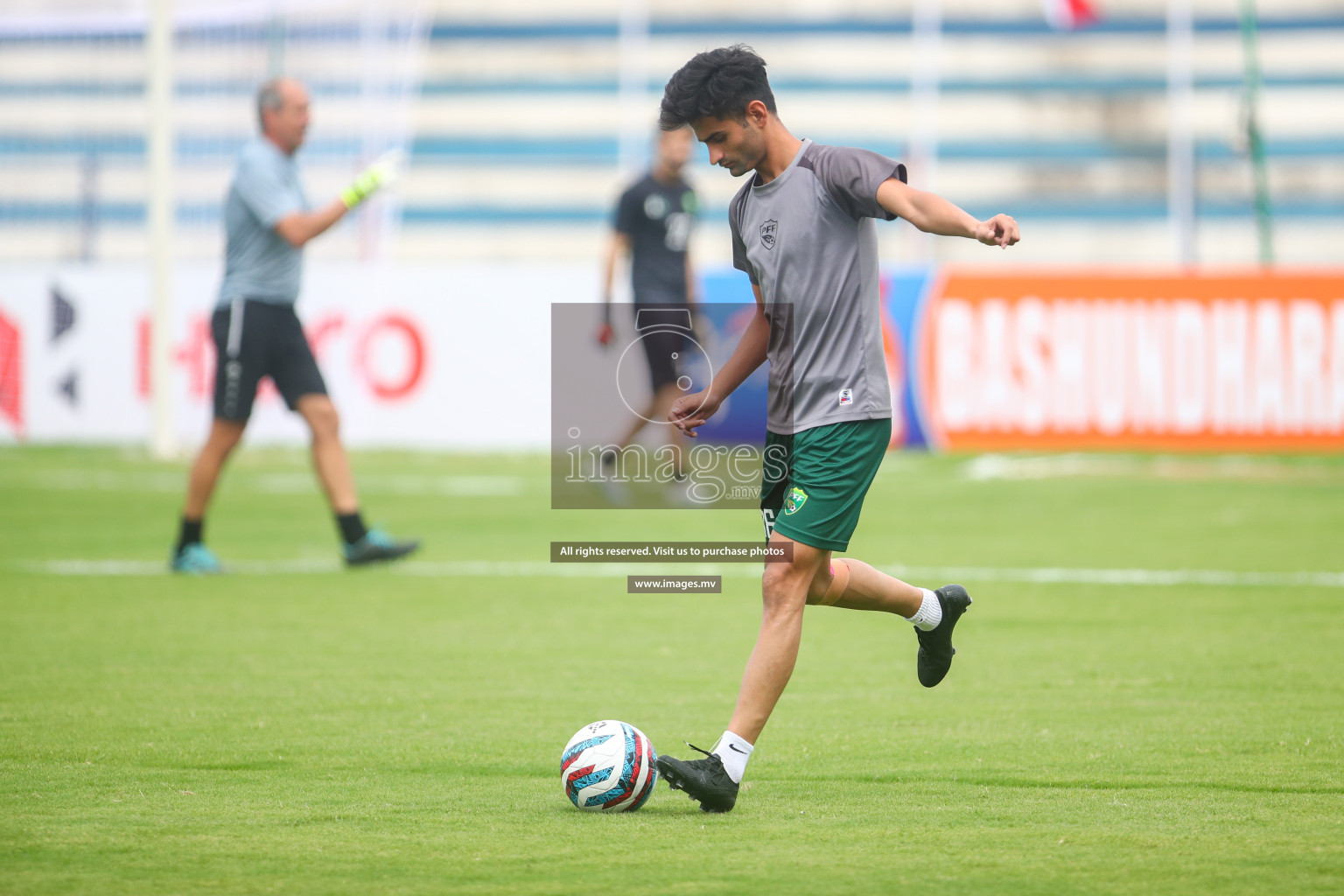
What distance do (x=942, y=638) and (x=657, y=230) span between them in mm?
7367

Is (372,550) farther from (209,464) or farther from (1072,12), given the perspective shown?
(1072,12)

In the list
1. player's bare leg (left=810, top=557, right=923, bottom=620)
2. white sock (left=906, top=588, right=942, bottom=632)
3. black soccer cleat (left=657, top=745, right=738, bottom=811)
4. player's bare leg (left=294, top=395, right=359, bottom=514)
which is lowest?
black soccer cleat (left=657, top=745, right=738, bottom=811)

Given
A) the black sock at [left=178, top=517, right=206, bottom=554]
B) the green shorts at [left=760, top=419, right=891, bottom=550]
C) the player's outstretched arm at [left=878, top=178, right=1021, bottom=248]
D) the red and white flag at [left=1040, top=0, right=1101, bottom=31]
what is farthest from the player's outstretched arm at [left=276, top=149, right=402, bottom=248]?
the red and white flag at [left=1040, top=0, right=1101, bottom=31]

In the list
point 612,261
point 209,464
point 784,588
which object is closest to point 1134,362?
point 612,261

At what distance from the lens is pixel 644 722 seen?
5.39m

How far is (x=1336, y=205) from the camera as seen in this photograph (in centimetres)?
2453

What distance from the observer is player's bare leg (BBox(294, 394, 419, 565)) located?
8.79 metres

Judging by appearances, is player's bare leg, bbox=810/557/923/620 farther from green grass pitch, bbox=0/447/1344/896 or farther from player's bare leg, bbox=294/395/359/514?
player's bare leg, bbox=294/395/359/514

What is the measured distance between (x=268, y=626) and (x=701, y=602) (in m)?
2.18

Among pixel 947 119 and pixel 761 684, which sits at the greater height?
pixel 947 119

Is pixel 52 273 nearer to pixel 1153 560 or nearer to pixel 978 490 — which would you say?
pixel 978 490

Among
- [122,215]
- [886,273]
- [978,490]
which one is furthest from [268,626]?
[122,215]

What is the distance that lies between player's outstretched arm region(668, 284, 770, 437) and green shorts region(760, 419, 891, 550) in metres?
0.33

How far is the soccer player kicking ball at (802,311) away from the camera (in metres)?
4.52
